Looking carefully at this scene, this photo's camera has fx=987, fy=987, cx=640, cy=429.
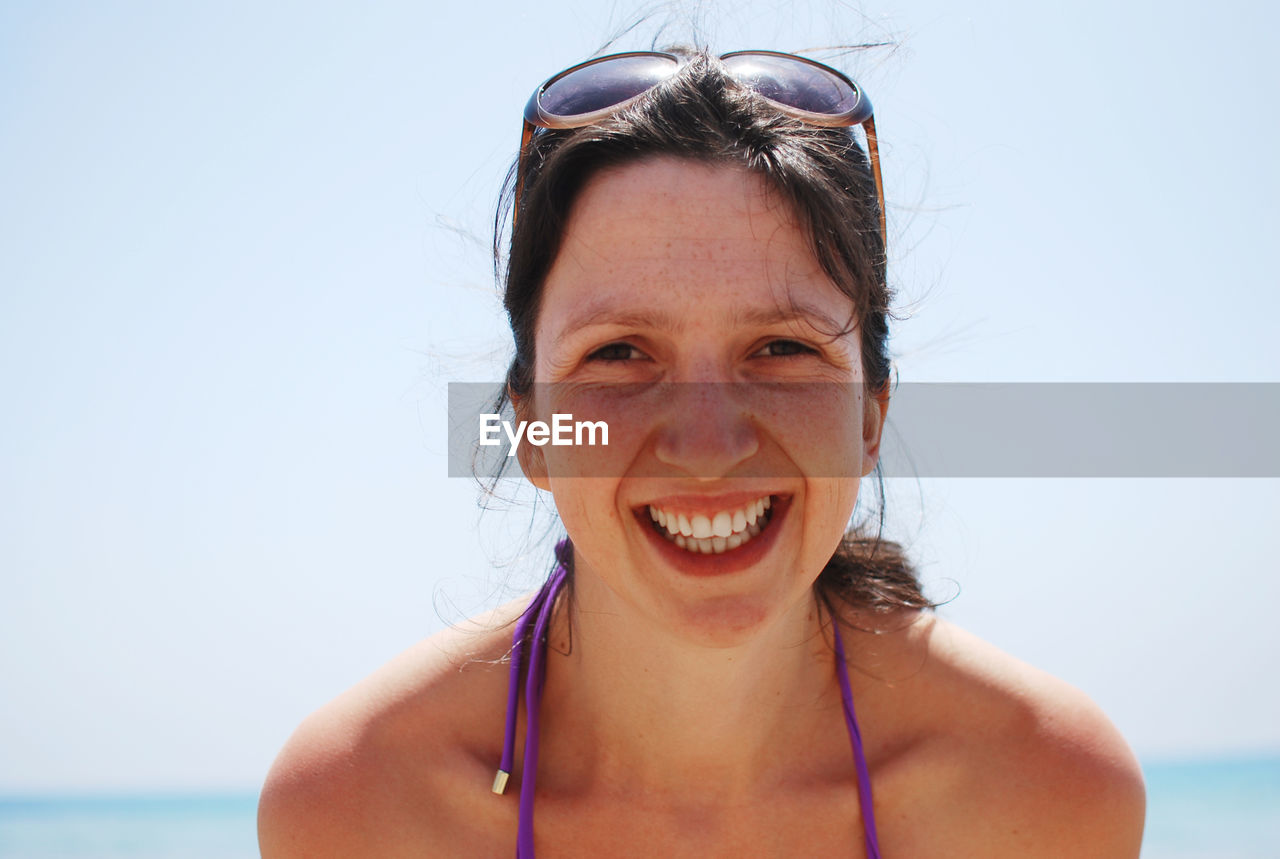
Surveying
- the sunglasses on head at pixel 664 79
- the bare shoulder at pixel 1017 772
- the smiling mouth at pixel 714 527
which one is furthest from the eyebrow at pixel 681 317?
the bare shoulder at pixel 1017 772

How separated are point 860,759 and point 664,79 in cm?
178

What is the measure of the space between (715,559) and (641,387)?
0.41 m

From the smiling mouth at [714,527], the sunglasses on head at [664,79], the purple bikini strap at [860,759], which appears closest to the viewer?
the smiling mouth at [714,527]

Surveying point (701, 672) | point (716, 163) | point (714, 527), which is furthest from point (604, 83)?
A: point (701, 672)

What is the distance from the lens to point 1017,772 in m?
2.59

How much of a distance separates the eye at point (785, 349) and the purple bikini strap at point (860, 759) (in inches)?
39.8

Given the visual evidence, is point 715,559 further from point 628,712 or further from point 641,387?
point 628,712

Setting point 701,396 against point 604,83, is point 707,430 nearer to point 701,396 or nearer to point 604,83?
point 701,396

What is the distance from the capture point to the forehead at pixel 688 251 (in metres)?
2.04

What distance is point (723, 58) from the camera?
8.05ft

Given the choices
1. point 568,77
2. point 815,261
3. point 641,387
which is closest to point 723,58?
point 568,77

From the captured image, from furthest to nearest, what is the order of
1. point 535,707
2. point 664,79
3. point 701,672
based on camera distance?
point 535,707 → point 701,672 → point 664,79

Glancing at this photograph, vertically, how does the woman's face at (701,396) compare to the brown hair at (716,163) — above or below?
below

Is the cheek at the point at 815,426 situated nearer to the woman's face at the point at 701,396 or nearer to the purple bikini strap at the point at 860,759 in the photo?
the woman's face at the point at 701,396
